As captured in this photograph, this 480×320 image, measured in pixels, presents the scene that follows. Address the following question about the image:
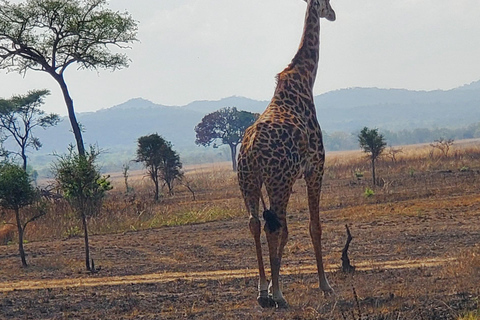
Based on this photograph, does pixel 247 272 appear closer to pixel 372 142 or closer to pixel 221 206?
pixel 221 206

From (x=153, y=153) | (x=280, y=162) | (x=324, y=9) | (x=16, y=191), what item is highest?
(x=324, y=9)

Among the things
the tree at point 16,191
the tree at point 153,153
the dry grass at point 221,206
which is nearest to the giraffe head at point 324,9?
the tree at point 16,191

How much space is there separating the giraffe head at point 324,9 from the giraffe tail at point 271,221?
4.16 metres

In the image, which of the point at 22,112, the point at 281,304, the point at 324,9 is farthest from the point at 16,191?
the point at 22,112

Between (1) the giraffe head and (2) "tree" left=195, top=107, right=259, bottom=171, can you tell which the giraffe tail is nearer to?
(1) the giraffe head

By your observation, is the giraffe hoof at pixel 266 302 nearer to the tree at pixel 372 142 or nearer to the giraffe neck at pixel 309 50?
the giraffe neck at pixel 309 50

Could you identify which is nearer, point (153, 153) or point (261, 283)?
point (261, 283)

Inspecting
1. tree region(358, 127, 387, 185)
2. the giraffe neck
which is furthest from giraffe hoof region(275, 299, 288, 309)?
tree region(358, 127, 387, 185)

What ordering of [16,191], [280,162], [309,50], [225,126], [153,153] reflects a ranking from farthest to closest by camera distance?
1. [225,126]
2. [153,153]
3. [16,191]
4. [309,50]
5. [280,162]

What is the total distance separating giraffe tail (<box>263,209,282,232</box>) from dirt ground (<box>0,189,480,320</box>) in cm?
100

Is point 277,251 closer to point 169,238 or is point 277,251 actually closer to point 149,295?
point 149,295

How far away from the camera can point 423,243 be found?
1336cm

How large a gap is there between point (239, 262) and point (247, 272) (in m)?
1.45

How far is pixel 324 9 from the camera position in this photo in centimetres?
1077
